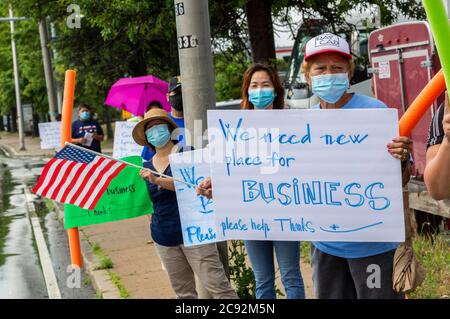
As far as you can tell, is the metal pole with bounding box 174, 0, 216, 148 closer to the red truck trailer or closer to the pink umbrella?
the red truck trailer

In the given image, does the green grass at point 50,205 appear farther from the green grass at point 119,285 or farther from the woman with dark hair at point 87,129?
the green grass at point 119,285

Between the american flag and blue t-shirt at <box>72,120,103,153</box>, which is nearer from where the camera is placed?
the american flag

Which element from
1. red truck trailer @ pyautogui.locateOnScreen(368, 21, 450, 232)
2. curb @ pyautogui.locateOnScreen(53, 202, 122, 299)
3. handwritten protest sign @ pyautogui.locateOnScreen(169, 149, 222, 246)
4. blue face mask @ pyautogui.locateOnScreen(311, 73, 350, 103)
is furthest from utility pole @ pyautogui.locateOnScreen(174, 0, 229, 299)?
red truck trailer @ pyautogui.locateOnScreen(368, 21, 450, 232)

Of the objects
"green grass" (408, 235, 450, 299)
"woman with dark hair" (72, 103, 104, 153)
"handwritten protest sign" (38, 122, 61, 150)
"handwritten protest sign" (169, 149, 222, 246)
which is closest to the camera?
"handwritten protest sign" (169, 149, 222, 246)

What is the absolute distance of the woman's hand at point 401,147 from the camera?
3.69 meters

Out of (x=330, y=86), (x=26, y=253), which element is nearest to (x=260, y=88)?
(x=330, y=86)

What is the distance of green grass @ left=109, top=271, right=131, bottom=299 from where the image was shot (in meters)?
7.70

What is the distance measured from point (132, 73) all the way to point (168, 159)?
17089 millimetres

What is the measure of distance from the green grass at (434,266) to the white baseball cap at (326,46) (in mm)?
2677

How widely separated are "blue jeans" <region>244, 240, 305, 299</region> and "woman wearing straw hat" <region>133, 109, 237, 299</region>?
0.48 metres

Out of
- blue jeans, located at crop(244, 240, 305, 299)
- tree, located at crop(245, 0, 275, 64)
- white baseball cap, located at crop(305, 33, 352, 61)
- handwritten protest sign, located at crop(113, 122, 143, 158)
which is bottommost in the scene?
blue jeans, located at crop(244, 240, 305, 299)

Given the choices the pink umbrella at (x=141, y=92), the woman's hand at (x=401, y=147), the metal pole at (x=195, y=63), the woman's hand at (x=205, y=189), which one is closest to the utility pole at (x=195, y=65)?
the metal pole at (x=195, y=63)

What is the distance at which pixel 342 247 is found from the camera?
384 cm

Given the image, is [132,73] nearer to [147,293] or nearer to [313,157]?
[147,293]
